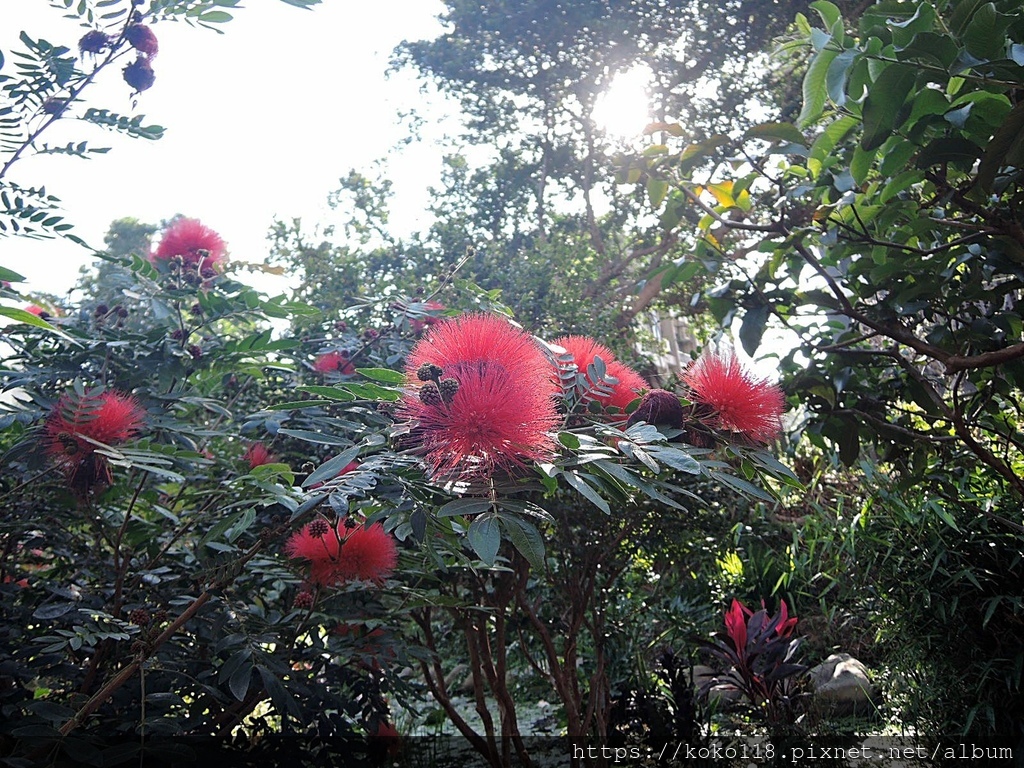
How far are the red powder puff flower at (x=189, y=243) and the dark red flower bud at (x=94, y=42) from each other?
70cm

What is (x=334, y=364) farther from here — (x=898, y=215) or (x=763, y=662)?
(x=763, y=662)

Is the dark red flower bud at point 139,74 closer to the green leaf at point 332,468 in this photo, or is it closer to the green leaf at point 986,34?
the green leaf at point 332,468

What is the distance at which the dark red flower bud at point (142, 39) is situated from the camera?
1.58 meters

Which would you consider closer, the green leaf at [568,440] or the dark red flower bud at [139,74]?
the green leaf at [568,440]

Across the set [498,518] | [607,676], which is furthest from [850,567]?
[498,518]


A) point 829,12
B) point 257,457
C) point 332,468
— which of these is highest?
point 829,12

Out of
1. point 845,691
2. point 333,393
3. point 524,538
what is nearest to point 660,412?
point 524,538

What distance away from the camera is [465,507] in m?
1.04

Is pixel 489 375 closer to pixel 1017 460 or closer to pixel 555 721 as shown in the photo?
pixel 1017 460

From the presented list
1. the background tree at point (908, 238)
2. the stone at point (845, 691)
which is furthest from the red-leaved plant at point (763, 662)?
the stone at point (845, 691)

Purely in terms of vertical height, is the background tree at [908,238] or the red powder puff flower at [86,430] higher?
the background tree at [908,238]

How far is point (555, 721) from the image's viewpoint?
4.32 metres

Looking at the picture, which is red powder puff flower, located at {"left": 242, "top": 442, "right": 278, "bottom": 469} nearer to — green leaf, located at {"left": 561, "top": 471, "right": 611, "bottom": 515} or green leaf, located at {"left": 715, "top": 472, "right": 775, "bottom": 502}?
green leaf, located at {"left": 561, "top": 471, "right": 611, "bottom": 515}

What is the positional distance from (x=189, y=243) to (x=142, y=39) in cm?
75
